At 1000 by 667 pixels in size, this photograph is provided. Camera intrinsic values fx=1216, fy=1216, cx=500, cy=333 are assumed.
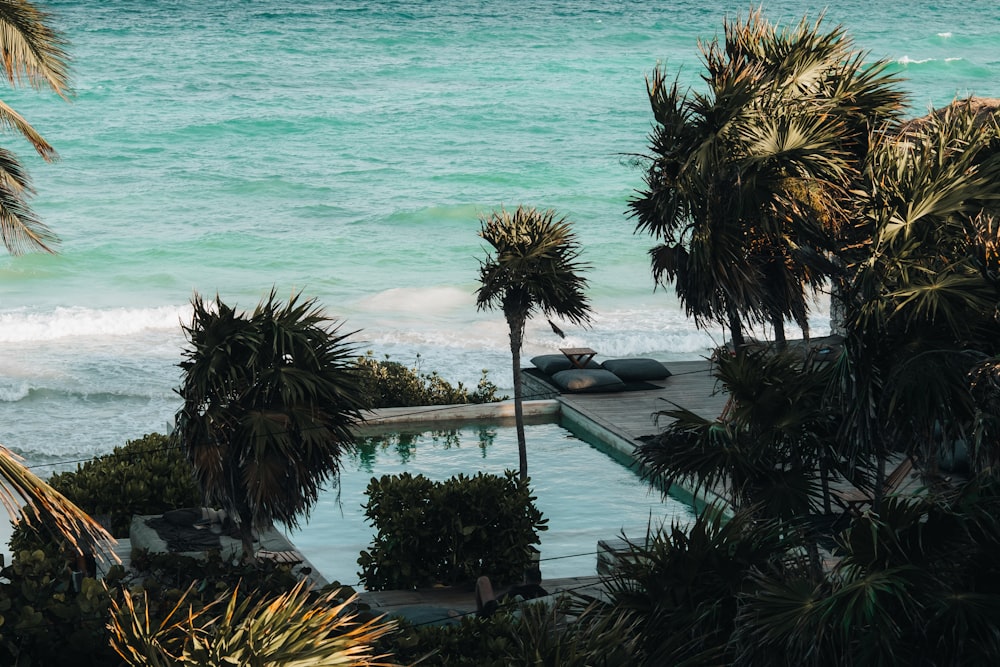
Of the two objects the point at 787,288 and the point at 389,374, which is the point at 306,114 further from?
the point at 787,288

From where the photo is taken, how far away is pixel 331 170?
4728 cm

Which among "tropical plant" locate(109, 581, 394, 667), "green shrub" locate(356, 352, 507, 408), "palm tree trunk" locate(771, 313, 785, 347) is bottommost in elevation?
"tropical plant" locate(109, 581, 394, 667)

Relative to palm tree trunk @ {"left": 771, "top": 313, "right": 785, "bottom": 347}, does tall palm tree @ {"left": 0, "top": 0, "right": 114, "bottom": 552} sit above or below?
above

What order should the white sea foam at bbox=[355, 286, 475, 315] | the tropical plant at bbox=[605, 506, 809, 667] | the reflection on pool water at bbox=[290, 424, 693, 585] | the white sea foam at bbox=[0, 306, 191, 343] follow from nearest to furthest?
the tropical plant at bbox=[605, 506, 809, 667], the reflection on pool water at bbox=[290, 424, 693, 585], the white sea foam at bbox=[0, 306, 191, 343], the white sea foam at bbox=[355, 286, 475, 315]

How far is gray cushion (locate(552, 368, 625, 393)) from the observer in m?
21.5

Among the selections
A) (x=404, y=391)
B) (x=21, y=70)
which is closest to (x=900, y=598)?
(x=21, y=70)

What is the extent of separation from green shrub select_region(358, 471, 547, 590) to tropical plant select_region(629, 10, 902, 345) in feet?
9.69

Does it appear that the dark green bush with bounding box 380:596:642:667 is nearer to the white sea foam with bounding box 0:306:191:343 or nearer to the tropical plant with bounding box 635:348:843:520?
the tropical plant with bounding box 635:348:843:520

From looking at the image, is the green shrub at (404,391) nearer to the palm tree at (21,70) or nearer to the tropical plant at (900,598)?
the palm tree at (21,70)

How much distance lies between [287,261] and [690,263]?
27456mm

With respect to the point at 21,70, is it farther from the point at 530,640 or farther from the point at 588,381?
the point at 588,381

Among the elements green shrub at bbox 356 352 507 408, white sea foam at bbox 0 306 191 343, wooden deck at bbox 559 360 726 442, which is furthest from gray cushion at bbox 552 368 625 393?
white sea foam at bbox 0 306 191 343

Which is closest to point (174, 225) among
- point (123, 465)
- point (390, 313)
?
point (390, 313)

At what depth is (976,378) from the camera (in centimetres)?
810
